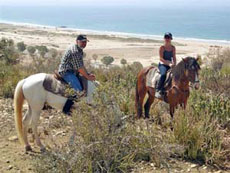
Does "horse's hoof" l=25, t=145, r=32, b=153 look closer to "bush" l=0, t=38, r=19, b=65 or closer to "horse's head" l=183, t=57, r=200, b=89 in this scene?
"horse's head" l=183, t=57, r=200, b=89

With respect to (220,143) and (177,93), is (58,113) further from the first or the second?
(220,143)

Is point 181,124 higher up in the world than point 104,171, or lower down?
higher up

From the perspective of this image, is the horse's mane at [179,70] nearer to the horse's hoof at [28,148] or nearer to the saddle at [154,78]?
the saddle at [154,78]

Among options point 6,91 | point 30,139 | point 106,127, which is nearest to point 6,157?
point 30,139

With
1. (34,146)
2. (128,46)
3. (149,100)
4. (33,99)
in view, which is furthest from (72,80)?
(128,46)

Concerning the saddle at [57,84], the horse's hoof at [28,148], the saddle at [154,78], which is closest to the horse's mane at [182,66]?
the saddle at [154,78]

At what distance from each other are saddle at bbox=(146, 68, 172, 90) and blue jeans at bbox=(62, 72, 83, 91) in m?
2.40

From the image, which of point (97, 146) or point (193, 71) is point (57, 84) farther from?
point (193, 71)

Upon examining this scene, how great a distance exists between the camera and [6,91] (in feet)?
33.4

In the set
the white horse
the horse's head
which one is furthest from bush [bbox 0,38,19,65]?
the horse's head

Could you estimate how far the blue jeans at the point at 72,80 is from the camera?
22.0 feet

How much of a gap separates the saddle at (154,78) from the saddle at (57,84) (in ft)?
7.46

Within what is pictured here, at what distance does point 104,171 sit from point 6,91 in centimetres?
602

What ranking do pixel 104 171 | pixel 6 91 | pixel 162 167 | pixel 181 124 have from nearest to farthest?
pixel 104 171, pixel 162 167, pixel 181 124, pixel 6 91
